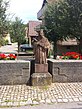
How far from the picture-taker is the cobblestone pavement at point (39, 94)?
20.5 ft

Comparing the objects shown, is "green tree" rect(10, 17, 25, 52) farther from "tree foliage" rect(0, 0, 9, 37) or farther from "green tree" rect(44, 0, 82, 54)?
"tree foliage" rect(0, 0, 9, 37)

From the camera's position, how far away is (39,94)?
701 centimetres

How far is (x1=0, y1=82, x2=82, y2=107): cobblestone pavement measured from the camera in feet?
20.5

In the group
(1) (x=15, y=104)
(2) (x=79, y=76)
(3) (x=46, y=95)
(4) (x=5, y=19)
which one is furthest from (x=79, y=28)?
(1) (x=15, y=104)

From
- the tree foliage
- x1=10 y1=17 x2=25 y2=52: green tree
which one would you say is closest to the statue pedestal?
the tree foliage

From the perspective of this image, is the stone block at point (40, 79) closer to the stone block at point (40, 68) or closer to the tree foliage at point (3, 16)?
the stone block at point (40, 68)

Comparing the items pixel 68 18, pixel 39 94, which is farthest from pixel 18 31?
pixel 39 94

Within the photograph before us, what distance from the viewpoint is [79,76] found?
8922 mm

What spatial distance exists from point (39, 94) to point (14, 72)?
1895 millimetres

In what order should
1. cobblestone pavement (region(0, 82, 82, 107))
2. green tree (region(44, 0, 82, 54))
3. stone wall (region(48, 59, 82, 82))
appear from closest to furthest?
cobblestone pavement (region(0, 82, 82, 107)), stone wall (region(48, 59, 82, 82)), green tree (region(44, 0, 82, 54))

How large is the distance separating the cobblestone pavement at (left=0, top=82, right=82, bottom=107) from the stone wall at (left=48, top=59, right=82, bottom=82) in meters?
0.41

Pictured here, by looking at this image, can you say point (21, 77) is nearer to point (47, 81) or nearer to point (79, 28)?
point (47, 81)

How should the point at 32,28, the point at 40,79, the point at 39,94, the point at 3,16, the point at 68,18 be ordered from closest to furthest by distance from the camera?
the point at 39,94
the point at 40,79
the point at 3,16
the point at 68,18
the point at 32,28

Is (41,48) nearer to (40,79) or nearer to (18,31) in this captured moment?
(40,79)
